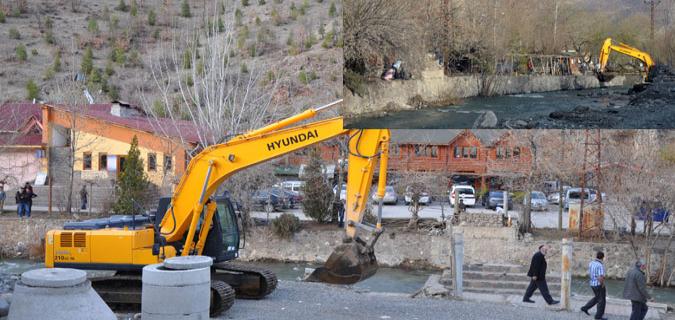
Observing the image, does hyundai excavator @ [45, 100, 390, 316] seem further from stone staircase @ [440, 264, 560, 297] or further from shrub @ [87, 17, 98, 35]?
shrub @ [87, 17, 98, 35]

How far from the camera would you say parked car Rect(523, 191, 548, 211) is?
3064 cm

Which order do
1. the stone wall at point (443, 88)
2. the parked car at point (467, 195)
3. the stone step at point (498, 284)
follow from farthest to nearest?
the parked car at point (467, 195) < the stone step at point (498, 284) < the stone wall at point (443, 88)

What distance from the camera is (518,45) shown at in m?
8.02

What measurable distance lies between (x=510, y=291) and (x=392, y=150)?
11.7m

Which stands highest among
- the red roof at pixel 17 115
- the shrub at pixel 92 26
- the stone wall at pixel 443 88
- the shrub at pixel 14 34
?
the shrub at pixel 92 26

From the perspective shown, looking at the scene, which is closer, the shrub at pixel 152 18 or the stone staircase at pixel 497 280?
the stone staircase at pixel 497 280

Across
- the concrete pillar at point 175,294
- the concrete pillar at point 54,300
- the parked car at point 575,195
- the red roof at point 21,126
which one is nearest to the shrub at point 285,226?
the parked car at point 575,195

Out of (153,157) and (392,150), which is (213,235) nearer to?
(392,150)

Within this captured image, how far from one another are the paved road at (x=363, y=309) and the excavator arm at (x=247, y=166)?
104cm

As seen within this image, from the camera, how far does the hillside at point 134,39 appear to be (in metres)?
55.1

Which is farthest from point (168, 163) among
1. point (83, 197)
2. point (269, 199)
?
point (269, 199)

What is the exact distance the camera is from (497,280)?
58.2 ft

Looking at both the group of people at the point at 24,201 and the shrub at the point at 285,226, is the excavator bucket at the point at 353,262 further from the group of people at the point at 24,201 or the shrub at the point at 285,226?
the group of people at the point at 24,201

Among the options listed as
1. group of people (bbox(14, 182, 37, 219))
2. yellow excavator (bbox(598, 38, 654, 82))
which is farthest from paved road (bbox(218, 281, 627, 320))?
group of people (bbox(14, 182, 37, 219))
